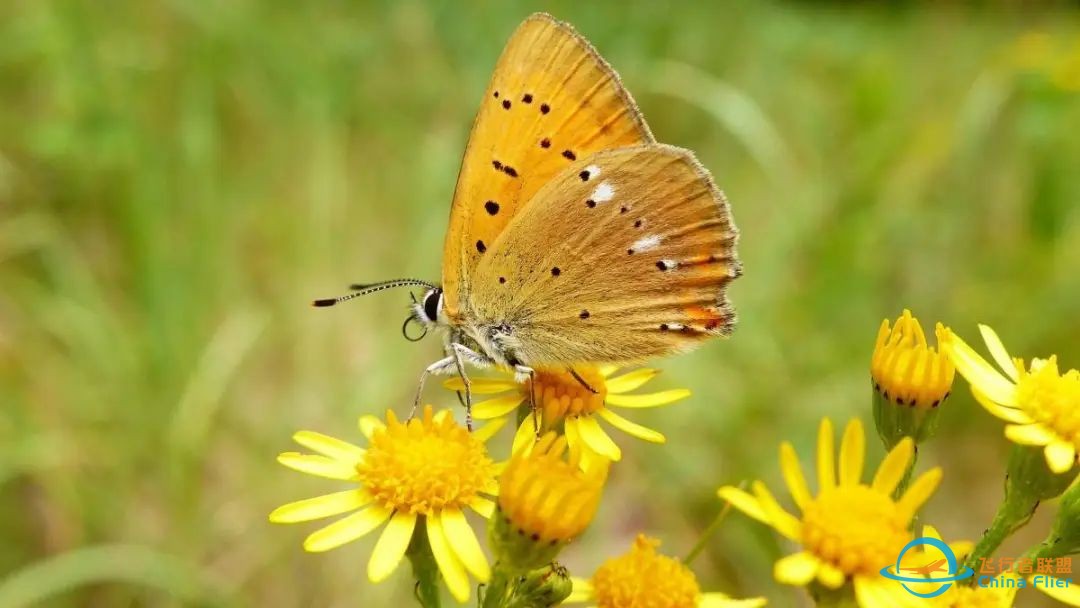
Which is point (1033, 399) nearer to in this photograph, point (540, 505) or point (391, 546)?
point (540, 505)

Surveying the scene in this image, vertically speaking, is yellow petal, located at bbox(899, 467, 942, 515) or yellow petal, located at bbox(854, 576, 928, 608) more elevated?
yellow petal, located at bbox(899, 467, 942, 515)

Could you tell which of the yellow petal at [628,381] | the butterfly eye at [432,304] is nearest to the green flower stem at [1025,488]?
the yellow petal at [628,381]

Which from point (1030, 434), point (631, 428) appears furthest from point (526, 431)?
point (1030, 434)

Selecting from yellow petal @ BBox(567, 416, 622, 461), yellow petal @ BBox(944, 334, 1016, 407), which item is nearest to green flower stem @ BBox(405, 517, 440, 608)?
yellow petal @ BBox(567, 416, 622, 461)

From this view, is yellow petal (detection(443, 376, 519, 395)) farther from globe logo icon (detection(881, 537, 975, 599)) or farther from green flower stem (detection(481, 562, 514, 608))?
globe logo icon (detection(881, 537, 975, 599))

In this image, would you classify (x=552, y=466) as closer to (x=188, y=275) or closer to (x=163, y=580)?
(x=163, y=580)

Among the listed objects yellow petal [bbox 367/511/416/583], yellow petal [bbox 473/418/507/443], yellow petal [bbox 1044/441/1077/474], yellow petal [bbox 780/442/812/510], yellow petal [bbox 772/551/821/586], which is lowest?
yellow petal [bbox 1044/441/1077/474]
